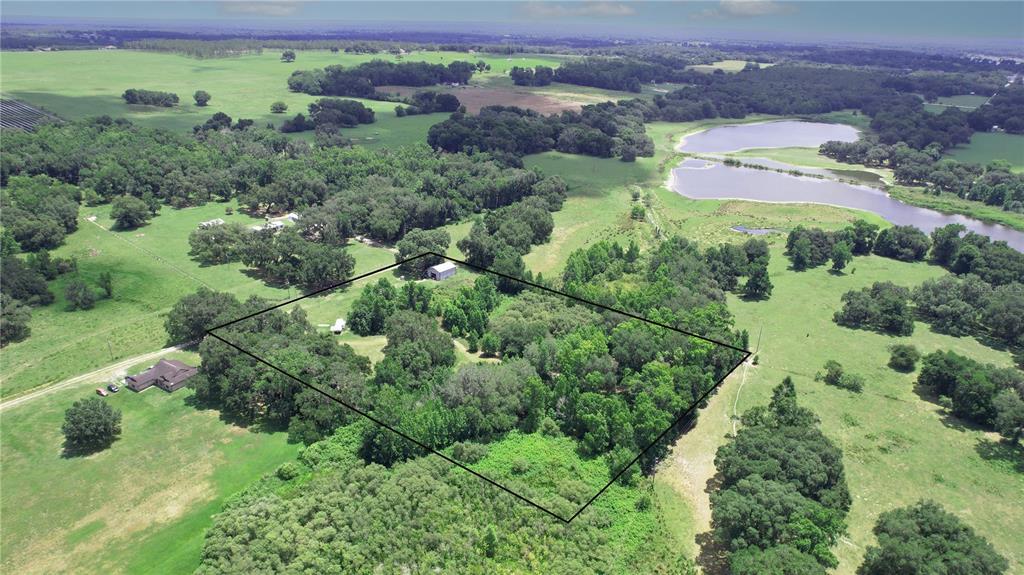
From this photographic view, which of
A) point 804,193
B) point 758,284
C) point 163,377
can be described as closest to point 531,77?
point 804,193

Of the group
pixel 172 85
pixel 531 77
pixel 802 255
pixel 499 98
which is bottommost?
pixel 802 255

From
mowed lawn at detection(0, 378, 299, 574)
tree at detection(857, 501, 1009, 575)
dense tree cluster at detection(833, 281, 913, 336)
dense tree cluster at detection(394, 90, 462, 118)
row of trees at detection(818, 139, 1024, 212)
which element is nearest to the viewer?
tree at detection(857, 501, 1009, 575)

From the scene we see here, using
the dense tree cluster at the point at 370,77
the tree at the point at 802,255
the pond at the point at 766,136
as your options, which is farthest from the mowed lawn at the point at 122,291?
the dense tree cluster at the point at 370,77

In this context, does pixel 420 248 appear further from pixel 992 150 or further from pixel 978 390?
pixel 992 150

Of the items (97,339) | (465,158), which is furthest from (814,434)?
(465,158)

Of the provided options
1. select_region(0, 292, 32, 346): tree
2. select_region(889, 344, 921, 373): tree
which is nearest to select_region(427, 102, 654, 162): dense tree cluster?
select_region(889, 344, 921, 373): tree

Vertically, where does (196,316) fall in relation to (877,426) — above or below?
above

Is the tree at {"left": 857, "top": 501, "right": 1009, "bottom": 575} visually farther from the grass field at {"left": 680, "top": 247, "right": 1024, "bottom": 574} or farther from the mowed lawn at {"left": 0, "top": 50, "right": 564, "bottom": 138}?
the mowed lawn at {"left": 0, "top": 50, "right": 564, "bottom": 138}
